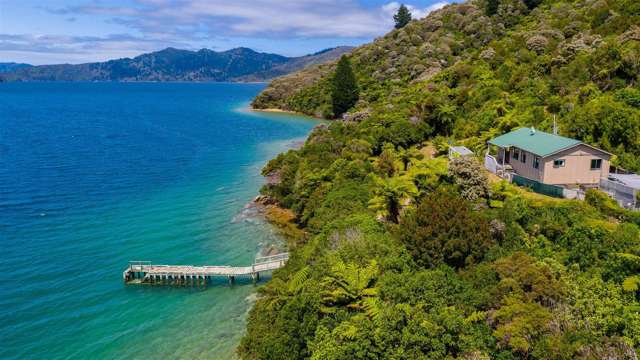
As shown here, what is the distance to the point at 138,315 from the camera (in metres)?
24.9

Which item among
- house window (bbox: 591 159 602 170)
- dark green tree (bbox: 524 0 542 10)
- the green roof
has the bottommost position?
house window (bbox: 591 159 602 170)

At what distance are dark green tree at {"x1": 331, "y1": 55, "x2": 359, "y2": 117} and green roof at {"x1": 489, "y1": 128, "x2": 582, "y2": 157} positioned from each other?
65536mm

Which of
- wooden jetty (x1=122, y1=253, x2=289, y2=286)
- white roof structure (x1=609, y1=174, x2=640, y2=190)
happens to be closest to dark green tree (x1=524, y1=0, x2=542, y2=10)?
white roof structure (x1=609, y1=174, x2=640, y2=190)

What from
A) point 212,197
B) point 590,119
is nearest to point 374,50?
point 212,197

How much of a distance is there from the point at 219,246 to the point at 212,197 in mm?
12113

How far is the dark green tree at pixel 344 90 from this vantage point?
95.9m

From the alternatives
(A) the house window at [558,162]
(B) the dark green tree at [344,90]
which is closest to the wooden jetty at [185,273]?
(A) the house window at [558,162]

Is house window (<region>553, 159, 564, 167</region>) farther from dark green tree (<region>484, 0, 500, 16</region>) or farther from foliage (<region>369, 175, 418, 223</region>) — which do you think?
dark green tree (<region>484, 0, 500, 16</region>)

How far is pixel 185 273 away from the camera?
28.3 m

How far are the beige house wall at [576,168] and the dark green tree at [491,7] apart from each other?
71.6m

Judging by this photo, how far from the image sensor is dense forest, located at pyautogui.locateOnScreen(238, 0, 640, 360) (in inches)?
608

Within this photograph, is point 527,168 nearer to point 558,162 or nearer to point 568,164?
point 558,162

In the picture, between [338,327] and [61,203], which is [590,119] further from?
[61,203]

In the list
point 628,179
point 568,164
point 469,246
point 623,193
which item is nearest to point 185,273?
point 469,246
